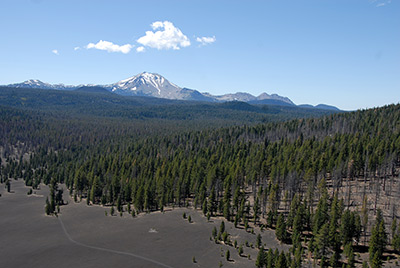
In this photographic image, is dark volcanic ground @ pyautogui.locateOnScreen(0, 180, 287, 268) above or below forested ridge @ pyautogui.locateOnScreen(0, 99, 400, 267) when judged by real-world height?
below

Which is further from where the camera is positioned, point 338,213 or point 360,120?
point 360,120

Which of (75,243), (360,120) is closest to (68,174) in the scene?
(75,243)

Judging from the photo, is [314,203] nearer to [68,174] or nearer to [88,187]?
[88,187]

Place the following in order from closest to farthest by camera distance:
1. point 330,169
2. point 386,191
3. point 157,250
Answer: point 157,250
point 386,191
point 330,169

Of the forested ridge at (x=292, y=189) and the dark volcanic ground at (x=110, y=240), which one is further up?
the forested ridge at (x=292, y=189)

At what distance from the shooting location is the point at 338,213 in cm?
7538

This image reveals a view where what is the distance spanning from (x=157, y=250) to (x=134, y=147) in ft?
395

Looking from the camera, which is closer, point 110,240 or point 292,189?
point 110,240

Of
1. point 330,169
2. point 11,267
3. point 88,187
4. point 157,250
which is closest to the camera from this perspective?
point 11,267

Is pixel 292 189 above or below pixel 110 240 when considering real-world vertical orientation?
above

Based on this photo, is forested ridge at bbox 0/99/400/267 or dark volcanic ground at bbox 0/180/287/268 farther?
forested ridge at bbox 0/99/400/267

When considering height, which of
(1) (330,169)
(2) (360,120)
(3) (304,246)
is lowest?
(3) (304,246)

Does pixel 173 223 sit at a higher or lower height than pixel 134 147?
lower

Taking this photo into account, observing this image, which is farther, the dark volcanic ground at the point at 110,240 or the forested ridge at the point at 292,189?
the forested ridge at the point at 292,189
